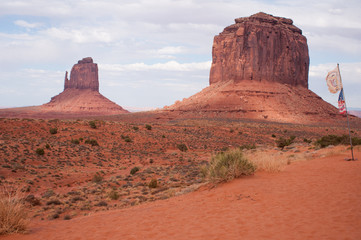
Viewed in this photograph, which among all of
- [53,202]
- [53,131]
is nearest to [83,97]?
[53,131]

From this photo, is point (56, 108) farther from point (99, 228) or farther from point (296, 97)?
point (99, 228)

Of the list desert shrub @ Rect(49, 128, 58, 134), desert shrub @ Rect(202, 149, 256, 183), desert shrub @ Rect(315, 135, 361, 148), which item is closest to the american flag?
desert shrub @ Rect(202, 149, 256, 183)

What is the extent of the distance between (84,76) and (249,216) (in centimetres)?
14825

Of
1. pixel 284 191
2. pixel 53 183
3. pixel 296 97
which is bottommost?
pixel 53 183

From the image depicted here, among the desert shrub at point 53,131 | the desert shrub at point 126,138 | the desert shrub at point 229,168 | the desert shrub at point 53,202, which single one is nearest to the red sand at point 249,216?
the desert shrub at point 229,168

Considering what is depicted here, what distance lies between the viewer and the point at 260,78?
89.5m

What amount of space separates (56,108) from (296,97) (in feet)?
310

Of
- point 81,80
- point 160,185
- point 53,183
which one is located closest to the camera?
point 160,185

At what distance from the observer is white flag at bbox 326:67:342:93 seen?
1329 centimetres

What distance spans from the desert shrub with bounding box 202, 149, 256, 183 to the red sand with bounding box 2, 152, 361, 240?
1.31 feet

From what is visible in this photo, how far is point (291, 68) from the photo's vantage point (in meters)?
96.1

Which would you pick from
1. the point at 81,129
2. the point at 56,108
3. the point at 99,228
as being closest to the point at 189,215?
the point at 99,228

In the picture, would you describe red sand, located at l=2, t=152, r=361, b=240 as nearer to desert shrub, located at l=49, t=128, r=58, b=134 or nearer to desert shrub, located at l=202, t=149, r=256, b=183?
desert shrub, located at l=202, t=149, r=256, b=183

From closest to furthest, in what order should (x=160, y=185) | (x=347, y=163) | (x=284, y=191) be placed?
(x=284, y=191) → (x=347, y=163) → (x=160, y=185)
